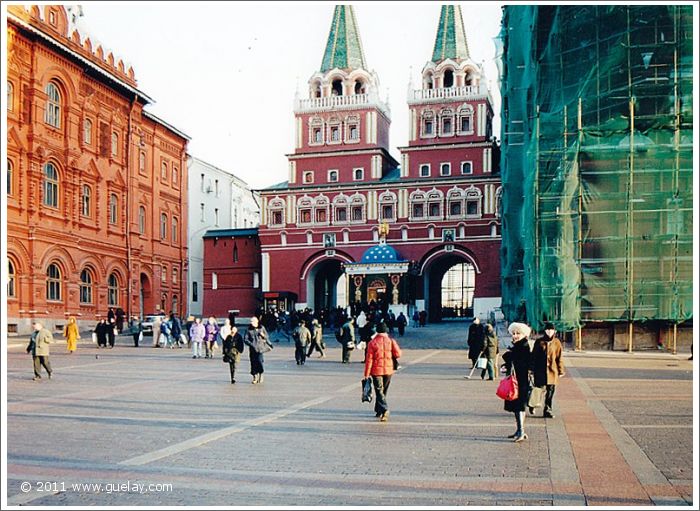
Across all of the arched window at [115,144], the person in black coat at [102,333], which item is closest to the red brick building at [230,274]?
the arched window at [115,144]

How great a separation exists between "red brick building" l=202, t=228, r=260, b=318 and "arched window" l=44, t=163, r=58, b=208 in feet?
80.5

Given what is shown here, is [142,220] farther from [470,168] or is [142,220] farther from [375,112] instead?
[470,168]

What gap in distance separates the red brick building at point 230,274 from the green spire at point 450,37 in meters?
20.9

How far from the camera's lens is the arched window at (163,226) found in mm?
58938

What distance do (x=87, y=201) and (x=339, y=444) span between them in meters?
41.1

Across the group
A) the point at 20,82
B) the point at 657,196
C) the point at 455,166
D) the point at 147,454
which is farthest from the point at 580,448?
the point at 455,166

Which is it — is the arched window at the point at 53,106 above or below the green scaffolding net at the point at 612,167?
above

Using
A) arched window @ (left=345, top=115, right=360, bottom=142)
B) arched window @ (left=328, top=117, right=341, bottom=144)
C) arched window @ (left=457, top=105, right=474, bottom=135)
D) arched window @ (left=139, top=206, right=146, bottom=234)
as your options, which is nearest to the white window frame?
arched window @ (left=457, top=105, right=474, bottom=135)

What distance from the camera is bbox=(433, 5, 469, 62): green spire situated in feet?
224

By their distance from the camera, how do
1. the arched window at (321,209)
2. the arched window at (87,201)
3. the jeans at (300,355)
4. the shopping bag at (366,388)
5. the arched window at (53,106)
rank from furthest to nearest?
1. the arched window at (321,209)
2. the arched window at (87,201)
3. the arched window at (53,106)
4. the jeans at (300,355)
5. the shopping bag at (366,388)

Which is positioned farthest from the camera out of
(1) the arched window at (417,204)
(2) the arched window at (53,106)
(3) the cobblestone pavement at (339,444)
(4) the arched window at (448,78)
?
(4) the arched window at (448,78)

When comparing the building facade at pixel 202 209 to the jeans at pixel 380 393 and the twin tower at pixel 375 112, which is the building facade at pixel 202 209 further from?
the jeans at pixel 380 393

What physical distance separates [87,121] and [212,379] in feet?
103

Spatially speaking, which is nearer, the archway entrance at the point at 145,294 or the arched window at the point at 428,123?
the archway entrance at the point at 145,294
